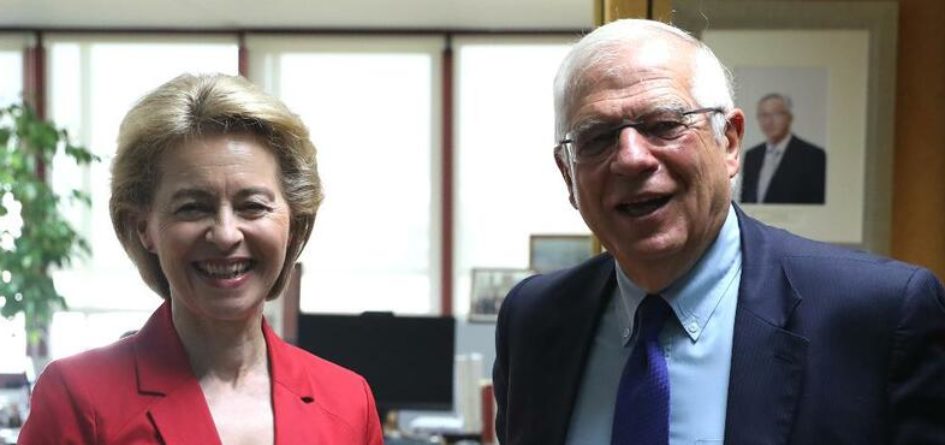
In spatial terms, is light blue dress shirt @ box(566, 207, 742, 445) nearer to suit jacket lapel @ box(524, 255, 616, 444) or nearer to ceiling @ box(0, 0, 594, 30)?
suit jacket lapel @ box(524, 255, 616, 444)

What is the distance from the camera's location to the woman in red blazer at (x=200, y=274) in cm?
154

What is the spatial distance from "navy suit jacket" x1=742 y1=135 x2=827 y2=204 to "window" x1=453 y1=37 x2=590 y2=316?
6.73 metres

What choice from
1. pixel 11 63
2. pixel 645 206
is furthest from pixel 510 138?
pixel 645 206

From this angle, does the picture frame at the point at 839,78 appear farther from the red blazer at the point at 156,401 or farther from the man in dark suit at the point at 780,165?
the red blazer at the point at 156,401

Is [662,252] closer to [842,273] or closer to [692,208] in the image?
[692,208]

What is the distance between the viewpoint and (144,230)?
1.62m

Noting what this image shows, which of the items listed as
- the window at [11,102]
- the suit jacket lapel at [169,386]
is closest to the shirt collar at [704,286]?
the suit jacket lapel at [169,386]

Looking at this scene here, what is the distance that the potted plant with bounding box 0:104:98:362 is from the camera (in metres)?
5.98

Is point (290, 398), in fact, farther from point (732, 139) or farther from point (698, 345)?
point (732, 139)

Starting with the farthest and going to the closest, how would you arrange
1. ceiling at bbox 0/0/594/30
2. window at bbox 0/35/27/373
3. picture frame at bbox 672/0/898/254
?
ceiling at bbox 0/0/594/30 < window at bbox 0/35/27/373 < picture frame at bbox 672/0/898/254

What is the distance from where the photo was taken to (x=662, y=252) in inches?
56.1

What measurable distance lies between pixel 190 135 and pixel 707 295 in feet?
2.48

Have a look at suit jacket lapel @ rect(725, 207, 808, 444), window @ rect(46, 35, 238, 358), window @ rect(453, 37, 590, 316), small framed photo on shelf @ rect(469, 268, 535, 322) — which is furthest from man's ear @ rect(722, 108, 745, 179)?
window @ rect(46, 35, 238, 358)

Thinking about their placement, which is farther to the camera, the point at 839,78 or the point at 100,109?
the point at 100,109
